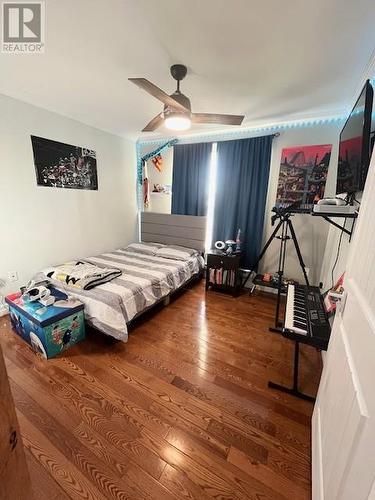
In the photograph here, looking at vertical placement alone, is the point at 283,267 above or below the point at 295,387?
above

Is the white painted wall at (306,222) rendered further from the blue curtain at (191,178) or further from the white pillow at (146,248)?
the white pillow at (146,248)

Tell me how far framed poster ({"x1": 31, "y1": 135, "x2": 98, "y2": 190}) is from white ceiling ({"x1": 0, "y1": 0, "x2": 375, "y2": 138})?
47 centimetres

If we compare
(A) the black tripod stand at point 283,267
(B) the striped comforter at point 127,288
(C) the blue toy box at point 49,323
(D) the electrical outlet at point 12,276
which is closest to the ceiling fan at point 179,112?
(A) the black tripod stand at point 283,267

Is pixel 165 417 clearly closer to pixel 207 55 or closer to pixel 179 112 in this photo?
pixel 179 112

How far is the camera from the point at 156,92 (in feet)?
4.84

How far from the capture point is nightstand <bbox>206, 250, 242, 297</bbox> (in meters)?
3.11

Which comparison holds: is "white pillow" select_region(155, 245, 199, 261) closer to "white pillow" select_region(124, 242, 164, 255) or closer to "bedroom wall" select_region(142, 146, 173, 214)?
"white pillow" select_region(124, 242, 164, 255)

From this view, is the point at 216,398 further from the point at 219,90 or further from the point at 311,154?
the point at 311,154

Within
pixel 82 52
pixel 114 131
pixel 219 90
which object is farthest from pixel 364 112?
pixel 114 131

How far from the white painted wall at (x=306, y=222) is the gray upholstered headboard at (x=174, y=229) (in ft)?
3.55

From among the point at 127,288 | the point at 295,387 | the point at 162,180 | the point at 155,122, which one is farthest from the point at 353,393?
the point at 162,180

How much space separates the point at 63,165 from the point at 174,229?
1.91 meters

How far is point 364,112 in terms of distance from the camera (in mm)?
1139

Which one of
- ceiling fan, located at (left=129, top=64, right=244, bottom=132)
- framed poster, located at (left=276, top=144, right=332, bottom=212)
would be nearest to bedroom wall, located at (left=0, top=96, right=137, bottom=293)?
ceiling fan, located at (left=129, top=64, right=244, bottom=132)
